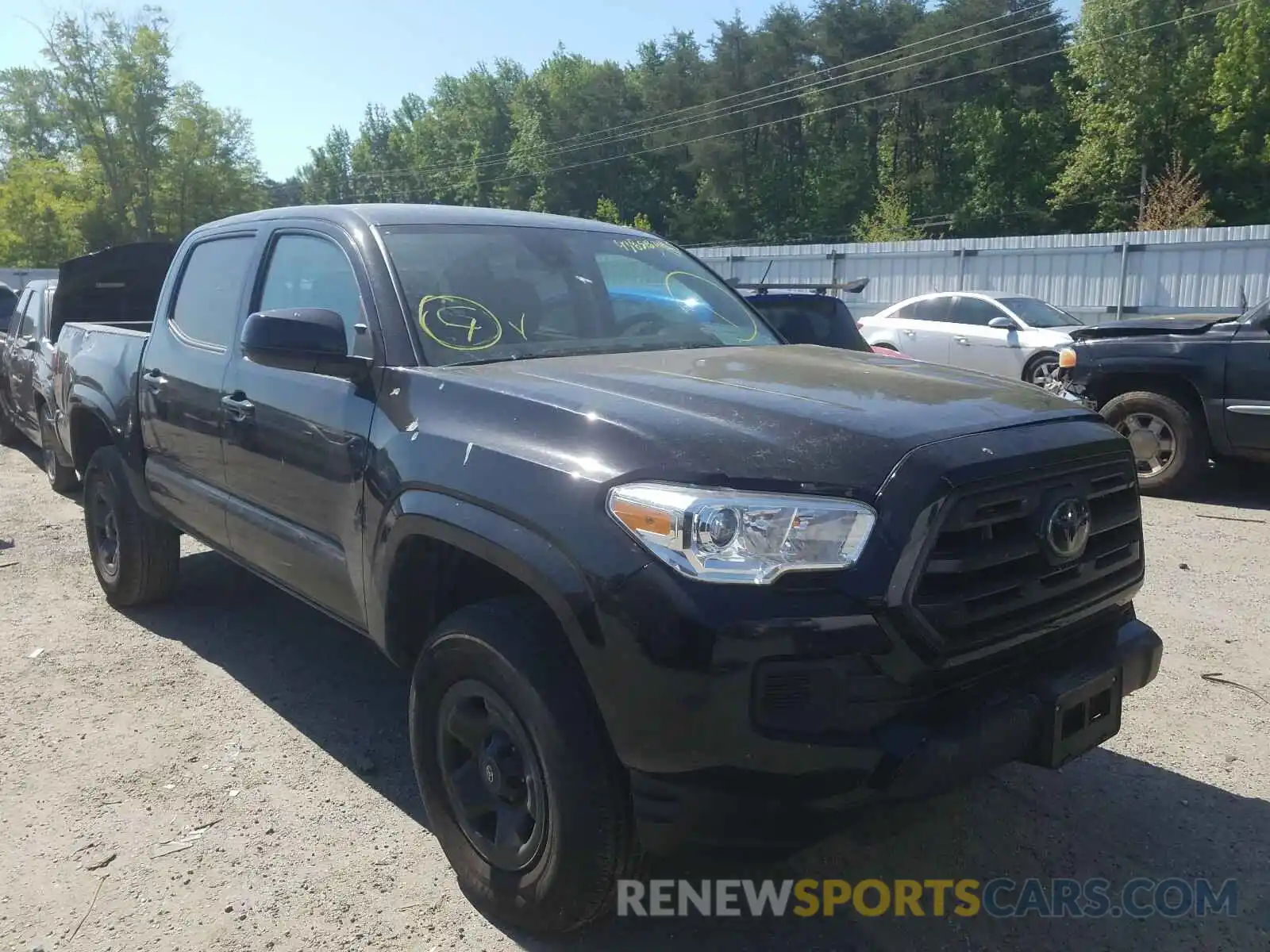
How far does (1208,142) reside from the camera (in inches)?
1640

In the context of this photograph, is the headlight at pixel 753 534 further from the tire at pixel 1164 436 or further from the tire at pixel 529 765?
the tire at pixel 1164 436

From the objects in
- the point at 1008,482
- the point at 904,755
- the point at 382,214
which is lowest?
the point at 904,755

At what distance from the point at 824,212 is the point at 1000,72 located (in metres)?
11.3

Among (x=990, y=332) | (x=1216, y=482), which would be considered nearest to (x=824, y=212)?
(x=990, y=332)

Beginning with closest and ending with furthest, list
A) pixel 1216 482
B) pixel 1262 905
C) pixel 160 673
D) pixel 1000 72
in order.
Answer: pixel 1262 905, pixel 160 673, pixel 1216 482, pixel 1000 72

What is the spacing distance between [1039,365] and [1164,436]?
5828 millimetres

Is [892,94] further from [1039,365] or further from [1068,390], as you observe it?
[1068,390]

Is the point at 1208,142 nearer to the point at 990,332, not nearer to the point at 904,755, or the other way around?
the point at 990,332

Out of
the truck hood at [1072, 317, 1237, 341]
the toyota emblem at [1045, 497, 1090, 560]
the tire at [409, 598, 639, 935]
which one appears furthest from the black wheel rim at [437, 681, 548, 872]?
the truck hood at [1072, 317, 1237, 341]

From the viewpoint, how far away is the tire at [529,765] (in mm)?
2285

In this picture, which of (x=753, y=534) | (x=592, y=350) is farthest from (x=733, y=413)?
(x=592, y=350)

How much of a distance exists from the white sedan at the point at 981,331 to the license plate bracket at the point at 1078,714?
36.5 feet

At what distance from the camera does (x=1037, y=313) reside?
569 inches

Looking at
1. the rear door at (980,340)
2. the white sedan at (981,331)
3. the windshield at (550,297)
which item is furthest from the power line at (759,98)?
the windshield at (550,297)
